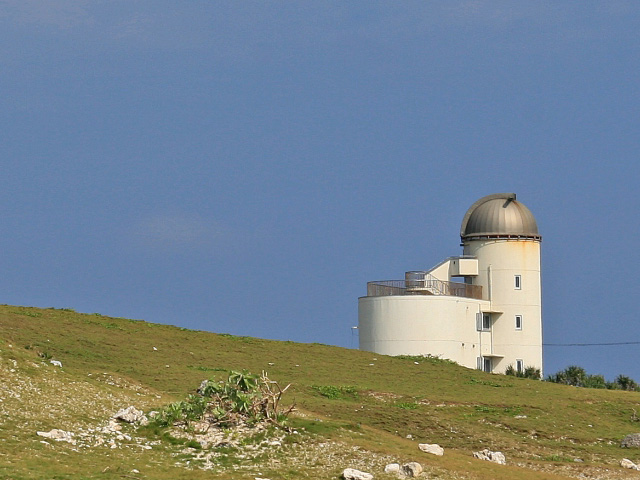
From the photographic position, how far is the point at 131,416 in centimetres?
2522

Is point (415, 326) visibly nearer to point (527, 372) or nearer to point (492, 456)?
point (527, 372)

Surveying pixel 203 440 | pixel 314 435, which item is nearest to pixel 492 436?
pixel 314 435

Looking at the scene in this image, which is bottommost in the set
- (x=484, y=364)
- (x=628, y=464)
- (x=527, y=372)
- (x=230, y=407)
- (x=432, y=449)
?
(x=628, y=464)

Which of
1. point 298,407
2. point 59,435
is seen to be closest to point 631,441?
point 298,407

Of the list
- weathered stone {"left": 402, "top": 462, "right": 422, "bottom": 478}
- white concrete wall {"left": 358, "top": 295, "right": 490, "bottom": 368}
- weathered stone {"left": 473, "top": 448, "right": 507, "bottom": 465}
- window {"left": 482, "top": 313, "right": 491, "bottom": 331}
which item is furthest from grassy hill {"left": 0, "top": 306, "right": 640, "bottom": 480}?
window {"left": 482, "top": 313, "right": 491, "bottom": 331}

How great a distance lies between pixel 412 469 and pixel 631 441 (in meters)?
13.3

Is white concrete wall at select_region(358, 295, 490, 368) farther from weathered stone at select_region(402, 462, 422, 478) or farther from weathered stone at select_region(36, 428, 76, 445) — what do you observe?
weathered stone at select_region(36, 428, 76, 445)

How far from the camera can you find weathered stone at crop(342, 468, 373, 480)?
22.2 meters

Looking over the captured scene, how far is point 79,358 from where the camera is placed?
3772 centimetres

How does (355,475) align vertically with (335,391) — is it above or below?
below

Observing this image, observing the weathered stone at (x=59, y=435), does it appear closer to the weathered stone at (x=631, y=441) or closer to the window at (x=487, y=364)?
the weathered stone at (x=631, y=441)

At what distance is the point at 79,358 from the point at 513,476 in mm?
18204

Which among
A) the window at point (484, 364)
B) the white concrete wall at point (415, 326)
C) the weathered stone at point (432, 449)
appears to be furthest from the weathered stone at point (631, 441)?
the window at point (484, 364)

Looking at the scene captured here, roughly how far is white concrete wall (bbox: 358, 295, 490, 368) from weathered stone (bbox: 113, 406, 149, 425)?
34.8m
